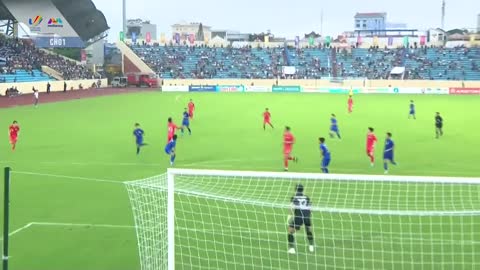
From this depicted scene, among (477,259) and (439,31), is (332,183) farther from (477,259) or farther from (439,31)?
(439,31)

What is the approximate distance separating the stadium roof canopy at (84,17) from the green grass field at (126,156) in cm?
3195

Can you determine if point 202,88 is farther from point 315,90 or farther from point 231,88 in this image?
point 315,90

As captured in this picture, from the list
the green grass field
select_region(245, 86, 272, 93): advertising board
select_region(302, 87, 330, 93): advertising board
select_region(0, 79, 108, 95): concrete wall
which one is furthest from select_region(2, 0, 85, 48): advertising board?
select_region(302, 87, 330, 93): advertising board

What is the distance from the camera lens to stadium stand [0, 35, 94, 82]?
2378 inches

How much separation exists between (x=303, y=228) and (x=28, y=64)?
60678 mm

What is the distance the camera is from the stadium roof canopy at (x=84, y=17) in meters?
73.4

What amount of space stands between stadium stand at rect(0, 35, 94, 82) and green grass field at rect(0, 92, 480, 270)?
58.4 ft

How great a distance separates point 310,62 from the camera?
9150 centimetres

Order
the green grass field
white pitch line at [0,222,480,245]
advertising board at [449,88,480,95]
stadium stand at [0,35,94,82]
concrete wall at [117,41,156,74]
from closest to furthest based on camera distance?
white pitch line at [0,222,480,245] → the green grass field → stadium stand at [0,35,94,82] → advertising board at [449,88,480,95] → concrete wall at [117,41,156,74]

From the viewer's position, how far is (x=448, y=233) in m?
11.8

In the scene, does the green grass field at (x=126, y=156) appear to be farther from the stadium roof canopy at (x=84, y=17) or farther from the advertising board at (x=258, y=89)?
the stadium roof canopy at (x=84, y=17)

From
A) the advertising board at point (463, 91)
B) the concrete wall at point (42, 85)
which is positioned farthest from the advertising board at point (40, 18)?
the advertising board at point (463, 91)

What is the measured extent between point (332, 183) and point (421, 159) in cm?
699

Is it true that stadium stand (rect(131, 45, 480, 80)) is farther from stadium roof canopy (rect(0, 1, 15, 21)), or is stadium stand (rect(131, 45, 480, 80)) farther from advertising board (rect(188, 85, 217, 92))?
stadium roof canopy (rect(0, 1, 15, 21))
